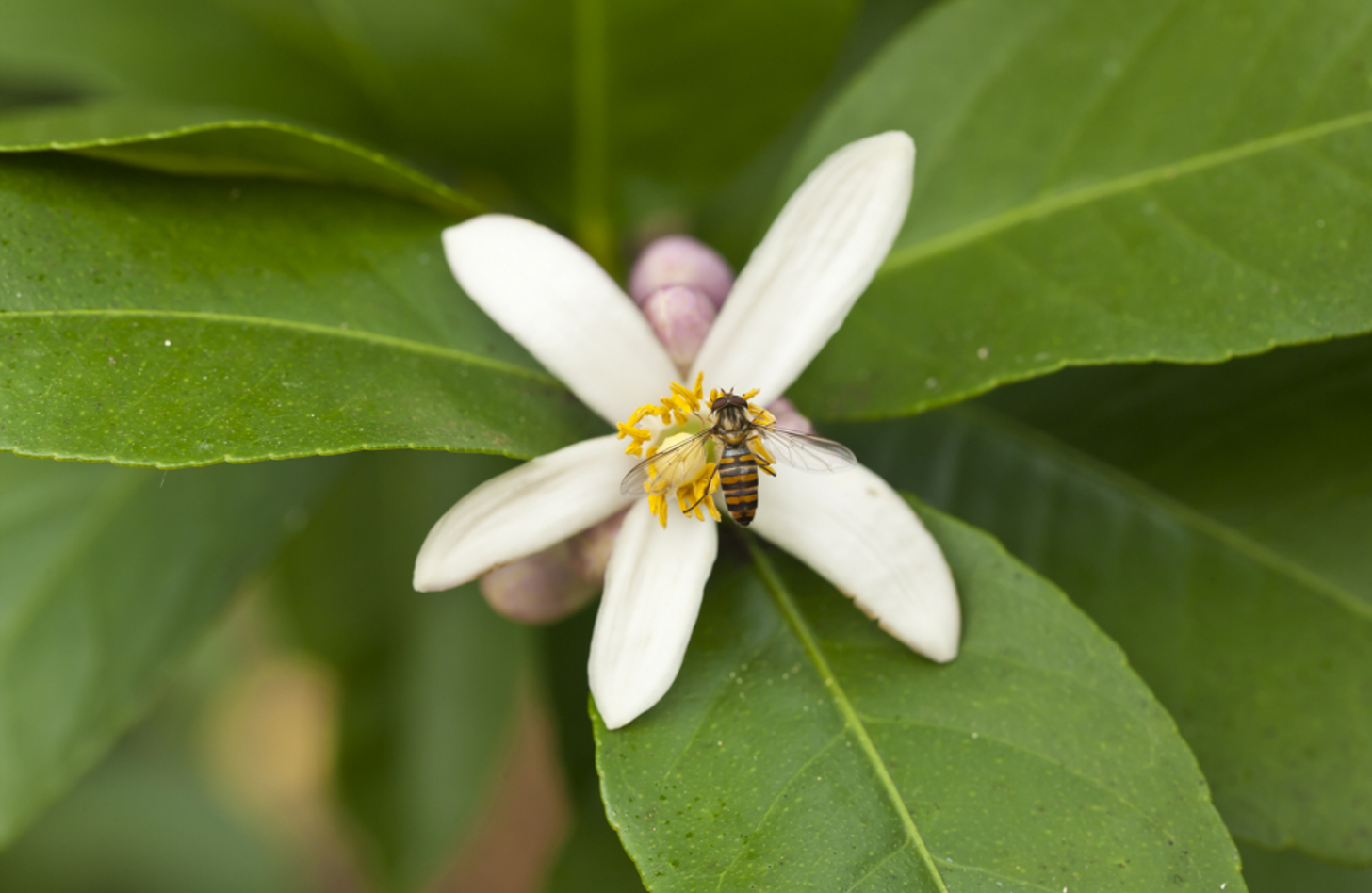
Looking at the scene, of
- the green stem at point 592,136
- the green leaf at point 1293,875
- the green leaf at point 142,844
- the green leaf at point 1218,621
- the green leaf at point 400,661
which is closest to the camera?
the green leaf at point 1218,621

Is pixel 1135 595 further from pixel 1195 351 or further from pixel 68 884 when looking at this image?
pixel 68 884

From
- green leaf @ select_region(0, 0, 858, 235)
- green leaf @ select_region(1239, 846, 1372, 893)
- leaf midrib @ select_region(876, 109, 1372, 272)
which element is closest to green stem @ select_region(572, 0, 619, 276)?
green leaf @ select_region(0, 0, 858, 235)

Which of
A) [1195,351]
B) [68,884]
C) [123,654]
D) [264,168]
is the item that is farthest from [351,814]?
[1195,351]

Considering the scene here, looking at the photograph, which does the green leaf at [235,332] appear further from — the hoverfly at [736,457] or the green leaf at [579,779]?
the green leaf at [579,779]

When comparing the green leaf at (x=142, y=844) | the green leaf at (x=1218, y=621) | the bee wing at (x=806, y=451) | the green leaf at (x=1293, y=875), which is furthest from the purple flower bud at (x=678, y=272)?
the green leaf at (x=142, y=844)

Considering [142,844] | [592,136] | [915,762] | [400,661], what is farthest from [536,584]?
[142,844]

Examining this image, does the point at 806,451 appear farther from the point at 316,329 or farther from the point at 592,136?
the point at 592,136
